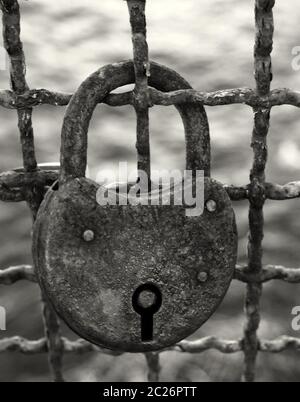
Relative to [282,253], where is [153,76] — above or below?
above

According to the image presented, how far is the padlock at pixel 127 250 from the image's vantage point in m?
0.98

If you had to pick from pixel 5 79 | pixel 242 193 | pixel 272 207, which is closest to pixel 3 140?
pixel 5 79

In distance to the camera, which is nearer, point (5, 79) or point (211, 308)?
point (211, 308)

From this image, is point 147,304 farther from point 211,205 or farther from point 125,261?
point 211,205

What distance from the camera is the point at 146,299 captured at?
1.02m

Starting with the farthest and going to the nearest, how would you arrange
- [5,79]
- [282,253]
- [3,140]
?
1. [5,79]
2. [3,140]
3. [282,253]

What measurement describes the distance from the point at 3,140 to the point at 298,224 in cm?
151

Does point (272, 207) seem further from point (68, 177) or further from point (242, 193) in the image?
point (68, 177)

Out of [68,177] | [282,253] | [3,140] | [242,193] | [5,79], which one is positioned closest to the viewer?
[68,177]

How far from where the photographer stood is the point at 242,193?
4.00ft

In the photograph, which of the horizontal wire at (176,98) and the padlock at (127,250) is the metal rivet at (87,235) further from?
the horizontal wire at (176,98)

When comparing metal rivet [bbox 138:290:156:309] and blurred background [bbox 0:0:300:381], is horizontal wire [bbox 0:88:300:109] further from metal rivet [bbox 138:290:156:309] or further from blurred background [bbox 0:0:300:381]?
blurred background [bbox 0:0:300:381]

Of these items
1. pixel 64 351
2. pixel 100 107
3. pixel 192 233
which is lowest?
pixel 64 351

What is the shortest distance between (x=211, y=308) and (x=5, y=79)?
2556 mm
